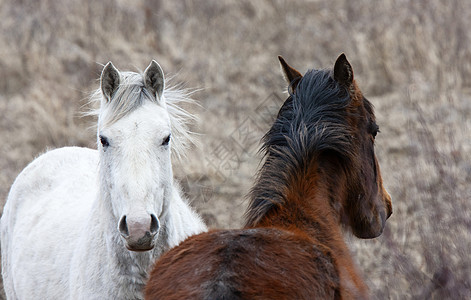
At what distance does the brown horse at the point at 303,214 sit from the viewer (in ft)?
7.22

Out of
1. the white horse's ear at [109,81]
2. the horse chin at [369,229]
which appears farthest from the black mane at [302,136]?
the white horse's ear at [109,81]

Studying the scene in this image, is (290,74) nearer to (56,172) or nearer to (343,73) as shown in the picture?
(343,73)

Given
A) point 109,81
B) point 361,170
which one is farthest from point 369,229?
point 109,81

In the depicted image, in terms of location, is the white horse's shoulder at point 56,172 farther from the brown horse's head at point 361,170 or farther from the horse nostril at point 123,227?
the brown horse's head at point 361,170

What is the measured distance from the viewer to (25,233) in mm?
4566

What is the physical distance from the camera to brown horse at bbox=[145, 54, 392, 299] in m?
2.20

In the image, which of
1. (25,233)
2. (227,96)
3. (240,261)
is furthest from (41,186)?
(227,96)

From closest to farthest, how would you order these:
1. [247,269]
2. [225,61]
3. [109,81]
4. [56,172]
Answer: [247,269] < [109,81] < [56,172] < [225,61]

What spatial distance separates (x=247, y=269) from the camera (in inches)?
85.9

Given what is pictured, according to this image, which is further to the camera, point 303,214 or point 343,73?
point 343,73

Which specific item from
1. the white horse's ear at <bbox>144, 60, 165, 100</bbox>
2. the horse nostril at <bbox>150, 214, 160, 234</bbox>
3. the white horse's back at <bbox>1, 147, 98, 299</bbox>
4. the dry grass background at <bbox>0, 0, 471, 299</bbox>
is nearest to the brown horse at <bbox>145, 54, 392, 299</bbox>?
the horse nostril at <bbox>150, 214, 160, 234</bbox>

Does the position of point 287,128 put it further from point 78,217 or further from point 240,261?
point 78,217

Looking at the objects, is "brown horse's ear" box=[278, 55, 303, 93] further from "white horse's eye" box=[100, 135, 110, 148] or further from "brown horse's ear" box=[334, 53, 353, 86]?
"white horse's eye" box=[100, 135, 110, 148]

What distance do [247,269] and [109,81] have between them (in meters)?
1.91
